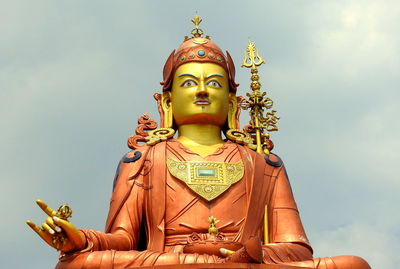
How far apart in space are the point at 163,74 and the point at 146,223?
245 centimetres

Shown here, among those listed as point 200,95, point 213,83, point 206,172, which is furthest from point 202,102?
point 206,172

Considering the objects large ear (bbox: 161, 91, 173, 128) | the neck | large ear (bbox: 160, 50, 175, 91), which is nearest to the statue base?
the neck

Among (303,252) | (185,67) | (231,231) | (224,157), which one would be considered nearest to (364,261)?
(303,252)

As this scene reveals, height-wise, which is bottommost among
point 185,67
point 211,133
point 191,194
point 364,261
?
point 364,261

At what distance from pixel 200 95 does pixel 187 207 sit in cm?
169

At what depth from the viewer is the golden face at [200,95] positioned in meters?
12.6

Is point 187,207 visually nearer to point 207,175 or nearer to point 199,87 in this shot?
point 207,175

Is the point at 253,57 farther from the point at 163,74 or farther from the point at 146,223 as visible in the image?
the point at 146,223

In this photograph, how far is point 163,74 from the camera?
13344mm

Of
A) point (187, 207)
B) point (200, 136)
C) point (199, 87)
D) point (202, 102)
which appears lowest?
point (187, 207)

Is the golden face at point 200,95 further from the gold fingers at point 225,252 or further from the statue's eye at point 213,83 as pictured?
the gold fingers at point 225,252

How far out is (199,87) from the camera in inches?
498

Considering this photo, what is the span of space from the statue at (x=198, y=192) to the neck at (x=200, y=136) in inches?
0.5

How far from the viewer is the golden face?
41.5ft
